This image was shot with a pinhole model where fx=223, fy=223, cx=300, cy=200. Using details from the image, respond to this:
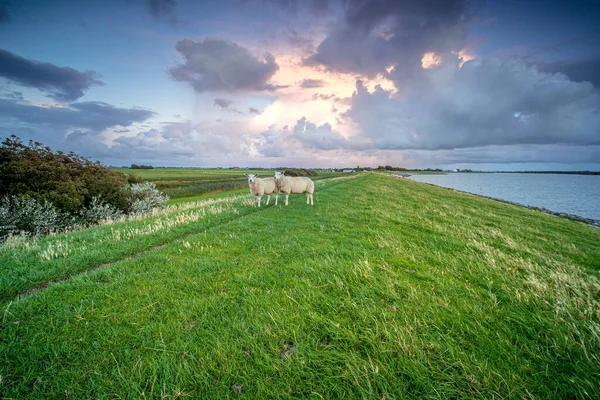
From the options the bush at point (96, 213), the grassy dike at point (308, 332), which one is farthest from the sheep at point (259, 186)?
the grassy dike at point (308, 332)

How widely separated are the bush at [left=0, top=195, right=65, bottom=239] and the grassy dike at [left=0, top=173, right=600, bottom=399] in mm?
10626

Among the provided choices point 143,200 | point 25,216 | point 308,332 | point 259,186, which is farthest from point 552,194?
point 25,216

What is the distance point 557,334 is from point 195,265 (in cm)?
733

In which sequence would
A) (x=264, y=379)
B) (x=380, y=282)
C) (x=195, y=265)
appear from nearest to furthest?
(x=264, y=379)
(x=380, y=282)
(x=195, y=265)

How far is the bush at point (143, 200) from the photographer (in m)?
21.5

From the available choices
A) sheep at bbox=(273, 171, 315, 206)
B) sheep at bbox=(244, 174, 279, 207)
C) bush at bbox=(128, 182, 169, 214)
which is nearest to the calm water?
sheep at bbox=(273, 171, 315, 206)

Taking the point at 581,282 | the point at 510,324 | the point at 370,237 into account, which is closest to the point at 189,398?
the point at 510,324

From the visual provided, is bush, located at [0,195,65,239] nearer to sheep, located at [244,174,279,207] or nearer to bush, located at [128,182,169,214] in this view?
bush, located at [128,182,169,214]

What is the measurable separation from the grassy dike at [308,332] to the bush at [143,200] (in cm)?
1739

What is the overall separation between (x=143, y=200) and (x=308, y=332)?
2493 centimetres

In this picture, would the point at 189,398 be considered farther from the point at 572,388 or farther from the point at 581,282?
the point at 581,282

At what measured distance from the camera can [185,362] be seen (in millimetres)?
3072

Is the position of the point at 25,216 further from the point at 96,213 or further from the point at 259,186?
the point at 259,186

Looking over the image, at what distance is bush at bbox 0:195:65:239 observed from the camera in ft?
40.5
